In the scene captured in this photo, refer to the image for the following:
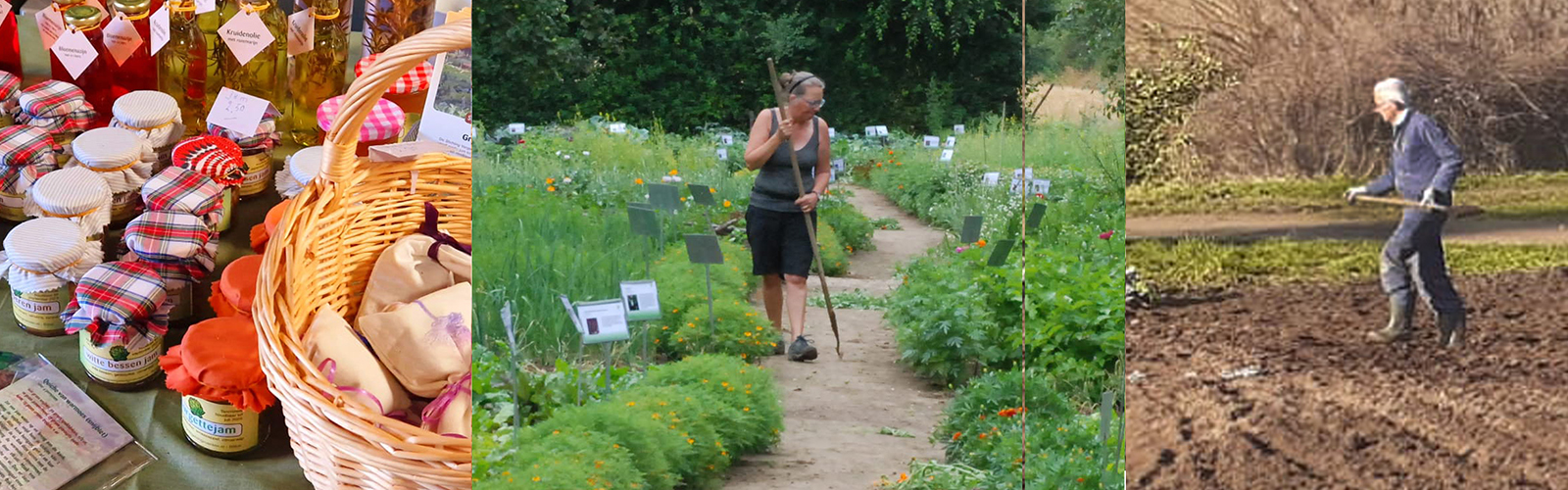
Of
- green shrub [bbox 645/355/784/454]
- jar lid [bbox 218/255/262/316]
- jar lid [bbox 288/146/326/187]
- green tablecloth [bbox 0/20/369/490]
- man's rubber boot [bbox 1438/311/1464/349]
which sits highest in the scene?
jar lid [bbox 288/146/326/187]

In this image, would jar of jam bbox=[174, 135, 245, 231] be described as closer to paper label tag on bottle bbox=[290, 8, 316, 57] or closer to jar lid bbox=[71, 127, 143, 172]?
jar lid bbox=[71, 127, 143, 172]

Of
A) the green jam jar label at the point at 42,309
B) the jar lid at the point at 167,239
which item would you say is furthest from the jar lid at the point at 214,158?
the green jam jar label at the point at 42,309

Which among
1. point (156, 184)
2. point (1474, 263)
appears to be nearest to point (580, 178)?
point (156, 184)

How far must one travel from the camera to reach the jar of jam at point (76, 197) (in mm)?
2191

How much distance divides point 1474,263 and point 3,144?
8.32ft

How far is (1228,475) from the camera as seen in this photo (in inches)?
76.1

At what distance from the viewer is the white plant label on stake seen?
92.0 inches

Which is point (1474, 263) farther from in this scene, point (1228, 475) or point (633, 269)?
point (633, 269)

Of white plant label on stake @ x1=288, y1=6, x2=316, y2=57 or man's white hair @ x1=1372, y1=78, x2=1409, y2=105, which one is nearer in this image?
man's white hair @ x1=1372, y1=78, x2=1409, y2=105

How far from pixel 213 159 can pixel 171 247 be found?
0.20m

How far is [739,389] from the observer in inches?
64.0

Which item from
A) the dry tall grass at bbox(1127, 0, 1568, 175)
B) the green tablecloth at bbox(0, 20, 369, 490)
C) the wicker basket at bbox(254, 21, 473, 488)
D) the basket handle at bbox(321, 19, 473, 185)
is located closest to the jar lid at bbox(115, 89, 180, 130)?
the green tablecloth at bbox(0, 20, 369, 490)

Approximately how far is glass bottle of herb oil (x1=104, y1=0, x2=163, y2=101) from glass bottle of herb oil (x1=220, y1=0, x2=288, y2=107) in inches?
5.8

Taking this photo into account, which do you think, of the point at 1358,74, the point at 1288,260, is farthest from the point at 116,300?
the point at 1358,74
